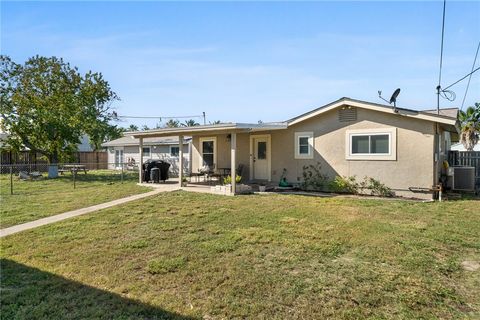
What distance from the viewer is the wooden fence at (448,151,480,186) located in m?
13.1

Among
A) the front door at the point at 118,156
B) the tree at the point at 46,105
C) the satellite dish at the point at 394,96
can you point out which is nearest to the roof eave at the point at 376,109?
the satellite dish at the point at 394,96

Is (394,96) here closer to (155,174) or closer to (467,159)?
(467,159)

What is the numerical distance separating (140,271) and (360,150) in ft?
29.2

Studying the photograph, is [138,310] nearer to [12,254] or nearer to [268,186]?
[12,254]

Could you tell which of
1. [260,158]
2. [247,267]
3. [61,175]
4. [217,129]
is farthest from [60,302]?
[61,175]

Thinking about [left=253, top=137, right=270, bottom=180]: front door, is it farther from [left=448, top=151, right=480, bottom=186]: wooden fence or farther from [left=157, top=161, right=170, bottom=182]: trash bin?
[left=448, top=151, right=480, bottom=186]: wooden fence

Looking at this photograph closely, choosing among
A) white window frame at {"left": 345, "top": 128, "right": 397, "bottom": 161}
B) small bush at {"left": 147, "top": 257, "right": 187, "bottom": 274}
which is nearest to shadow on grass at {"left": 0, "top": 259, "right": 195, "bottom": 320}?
small bush at {"left": 147, "top": 257, "right": 187, "bottom": 274}

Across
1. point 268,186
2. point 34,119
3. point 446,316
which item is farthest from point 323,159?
point 34,119

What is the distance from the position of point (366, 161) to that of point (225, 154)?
6901 mm

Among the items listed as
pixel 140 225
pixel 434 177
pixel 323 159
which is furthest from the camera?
pixel 323 159

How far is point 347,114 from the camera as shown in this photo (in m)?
11.3

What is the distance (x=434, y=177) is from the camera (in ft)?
32.8

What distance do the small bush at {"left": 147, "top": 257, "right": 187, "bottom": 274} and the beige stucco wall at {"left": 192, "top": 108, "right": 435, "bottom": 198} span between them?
8.18m

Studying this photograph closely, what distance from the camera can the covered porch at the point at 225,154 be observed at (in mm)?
11773
